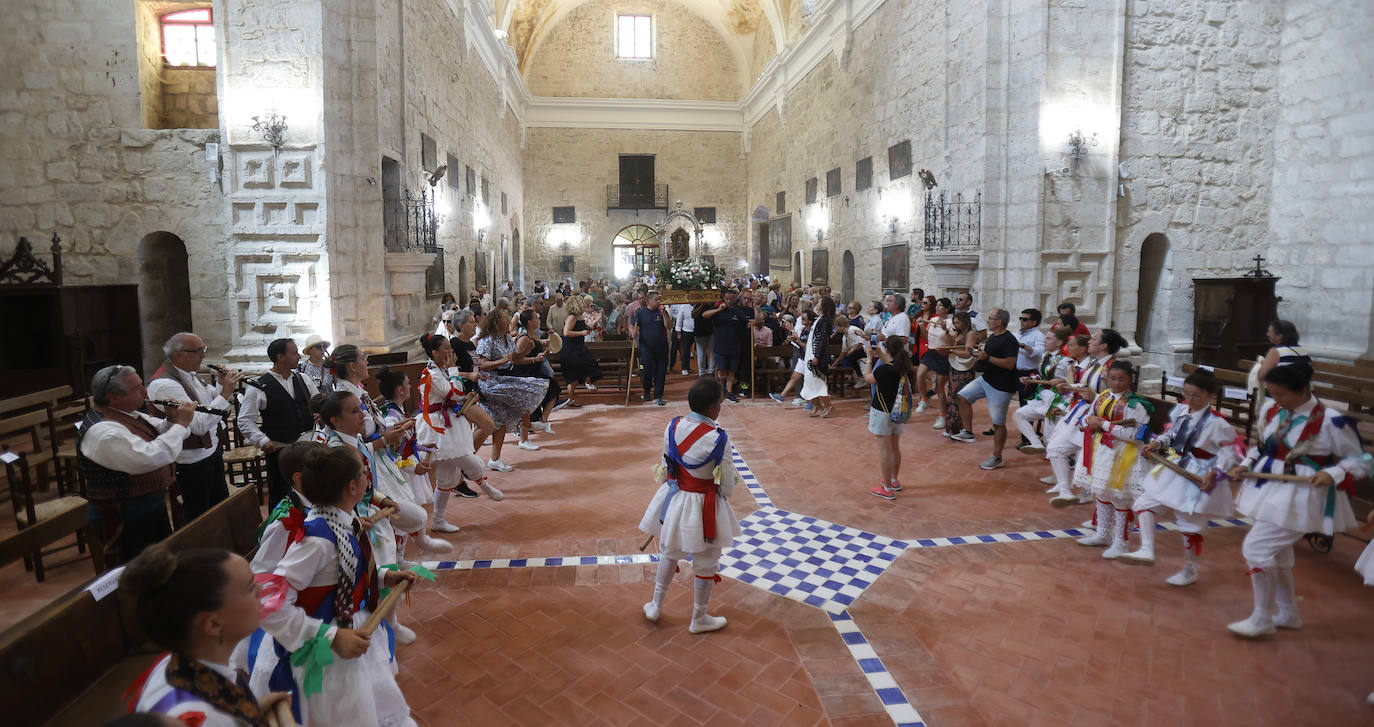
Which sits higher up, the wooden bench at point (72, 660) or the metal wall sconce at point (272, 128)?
the metal wall sconce at point (272, 128)

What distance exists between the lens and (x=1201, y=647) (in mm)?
3912

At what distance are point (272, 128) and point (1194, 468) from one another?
970 centimetres

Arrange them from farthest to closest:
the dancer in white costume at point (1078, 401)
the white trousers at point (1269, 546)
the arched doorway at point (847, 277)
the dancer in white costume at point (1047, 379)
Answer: the arched doorway at point (847, 277), the dancer in white costume at point (1047, 379), the dancer in white costume at point (1078, 401), the white trousers at point (1269, 546)

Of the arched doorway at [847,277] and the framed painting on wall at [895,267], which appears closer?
the framed painting on wall at [895,267]

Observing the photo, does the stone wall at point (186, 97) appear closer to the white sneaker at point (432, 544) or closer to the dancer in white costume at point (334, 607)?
the white sneaker at point (432, 544)

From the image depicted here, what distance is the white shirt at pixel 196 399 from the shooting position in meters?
4.42

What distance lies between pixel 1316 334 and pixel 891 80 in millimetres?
8251

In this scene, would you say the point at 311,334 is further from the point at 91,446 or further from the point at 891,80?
the point at 891,80

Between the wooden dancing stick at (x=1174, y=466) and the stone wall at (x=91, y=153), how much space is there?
10228 millimetres

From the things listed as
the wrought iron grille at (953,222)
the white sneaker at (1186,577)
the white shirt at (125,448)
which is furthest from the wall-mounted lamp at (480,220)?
the white sneaker at (1186,577)

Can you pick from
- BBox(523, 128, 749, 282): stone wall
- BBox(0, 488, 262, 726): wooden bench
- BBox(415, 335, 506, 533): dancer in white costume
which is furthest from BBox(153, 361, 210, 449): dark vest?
BBox(523, 128, 749, 282): stone wall

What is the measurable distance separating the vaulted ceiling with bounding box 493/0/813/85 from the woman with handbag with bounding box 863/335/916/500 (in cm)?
1658

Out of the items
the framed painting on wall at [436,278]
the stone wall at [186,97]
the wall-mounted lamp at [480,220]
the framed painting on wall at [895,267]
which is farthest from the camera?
the wall-mounted lamp at [480,220]

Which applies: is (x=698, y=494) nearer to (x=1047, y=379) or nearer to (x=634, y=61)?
(x=1047, y=379)
